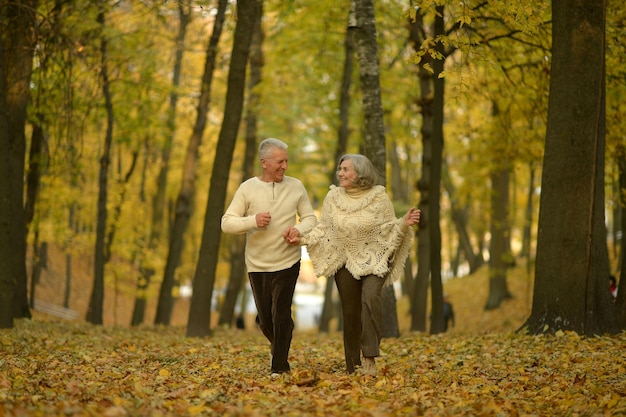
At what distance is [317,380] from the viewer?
7656 mm

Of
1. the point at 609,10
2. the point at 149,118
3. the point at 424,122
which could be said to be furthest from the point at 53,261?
the point at 609,10

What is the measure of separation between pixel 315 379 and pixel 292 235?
141 cm

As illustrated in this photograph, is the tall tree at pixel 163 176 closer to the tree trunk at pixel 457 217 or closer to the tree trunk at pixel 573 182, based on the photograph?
the tree trunk at pixel 457 217

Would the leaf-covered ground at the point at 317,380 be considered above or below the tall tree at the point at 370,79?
below

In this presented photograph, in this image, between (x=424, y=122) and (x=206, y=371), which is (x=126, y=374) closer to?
(x=206, y=371)

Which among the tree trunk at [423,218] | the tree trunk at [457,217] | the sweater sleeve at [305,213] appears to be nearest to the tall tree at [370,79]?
the tree trunk at [423,218]

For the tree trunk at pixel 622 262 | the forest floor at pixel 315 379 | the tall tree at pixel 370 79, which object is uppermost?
the tall tree at pixel 370 79

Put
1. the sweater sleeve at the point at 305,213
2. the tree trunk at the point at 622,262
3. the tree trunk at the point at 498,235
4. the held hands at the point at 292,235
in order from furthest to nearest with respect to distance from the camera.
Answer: the tree trunk at the point at 498,235
the tree trunk at the point at 622,262
the sweater sleeve at the point at 305,213
the held hands at the point at 292,235

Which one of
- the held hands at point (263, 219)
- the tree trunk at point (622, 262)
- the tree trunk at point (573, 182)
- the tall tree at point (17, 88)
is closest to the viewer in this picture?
the held hands at point (263, 219)

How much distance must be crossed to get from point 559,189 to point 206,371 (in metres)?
5.47

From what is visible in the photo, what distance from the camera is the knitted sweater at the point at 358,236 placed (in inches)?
317

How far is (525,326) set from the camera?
11.4 meters

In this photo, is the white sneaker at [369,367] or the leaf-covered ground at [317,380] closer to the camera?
the leaf-covered ground at [317,380]

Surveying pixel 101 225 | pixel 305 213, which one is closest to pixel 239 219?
pixel 305 213
